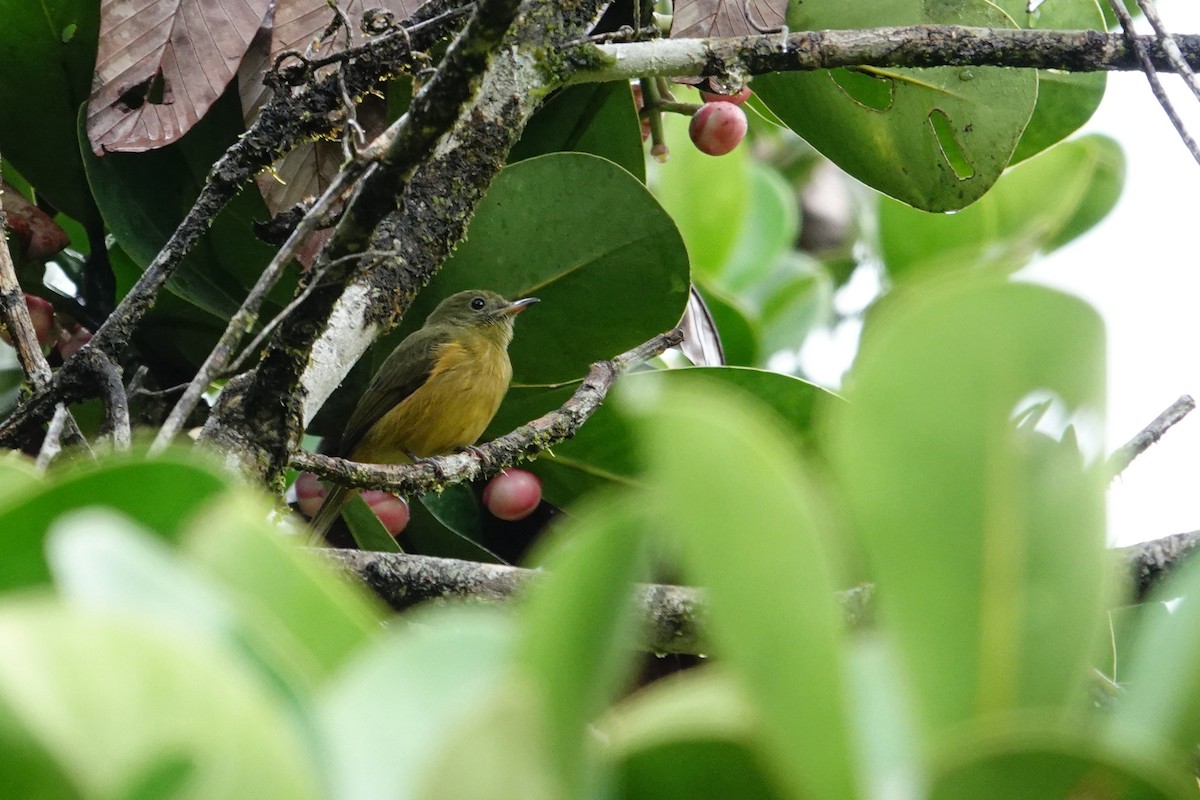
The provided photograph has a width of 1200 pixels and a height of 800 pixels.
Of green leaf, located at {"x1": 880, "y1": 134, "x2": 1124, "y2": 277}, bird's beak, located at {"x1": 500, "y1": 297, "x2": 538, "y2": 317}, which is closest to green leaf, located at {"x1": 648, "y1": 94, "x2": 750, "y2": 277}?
green leaf, located at {"x1": 880, "y1": 134, "x2": 1124, "y2": 277}

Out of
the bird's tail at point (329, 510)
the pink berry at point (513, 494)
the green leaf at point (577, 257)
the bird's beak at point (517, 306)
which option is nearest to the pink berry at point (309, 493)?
the bird's tail at point (329, 510)

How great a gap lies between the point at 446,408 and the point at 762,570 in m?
4.33

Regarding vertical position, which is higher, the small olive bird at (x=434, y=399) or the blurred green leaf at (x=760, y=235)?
the blurred green leaf at (x=760, y=235)

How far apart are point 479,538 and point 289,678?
2.31 m

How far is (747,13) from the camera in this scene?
2.55 m

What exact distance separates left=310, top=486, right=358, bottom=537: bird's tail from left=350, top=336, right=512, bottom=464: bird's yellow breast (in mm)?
1928

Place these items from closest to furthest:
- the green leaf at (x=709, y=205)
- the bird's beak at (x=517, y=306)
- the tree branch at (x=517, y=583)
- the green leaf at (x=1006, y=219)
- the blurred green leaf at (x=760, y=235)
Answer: the tree branch at (x=517, y=583)
the bird's beak at (x=517, y=306)
the green leaf at (x=1006, y=219)
the green leaf at (x=709, y=205)
the blurred green leaf at (x=760, y=235)

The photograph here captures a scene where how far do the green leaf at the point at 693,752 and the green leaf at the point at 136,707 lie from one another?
7.2 inches

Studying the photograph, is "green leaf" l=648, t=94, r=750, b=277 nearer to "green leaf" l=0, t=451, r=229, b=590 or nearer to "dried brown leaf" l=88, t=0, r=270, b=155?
"dried brown leaf" l=88, t=0, r=270, b=155

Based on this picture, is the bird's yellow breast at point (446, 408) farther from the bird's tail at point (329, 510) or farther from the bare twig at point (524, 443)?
the bare twig at point (524, 443)

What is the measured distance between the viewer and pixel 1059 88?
10.0 ft

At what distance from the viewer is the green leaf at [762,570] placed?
0.53 meters

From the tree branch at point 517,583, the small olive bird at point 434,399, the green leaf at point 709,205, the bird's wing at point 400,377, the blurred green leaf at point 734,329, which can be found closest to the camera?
the tree branch at point 517,583

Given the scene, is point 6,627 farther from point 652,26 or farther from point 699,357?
point 699,357
